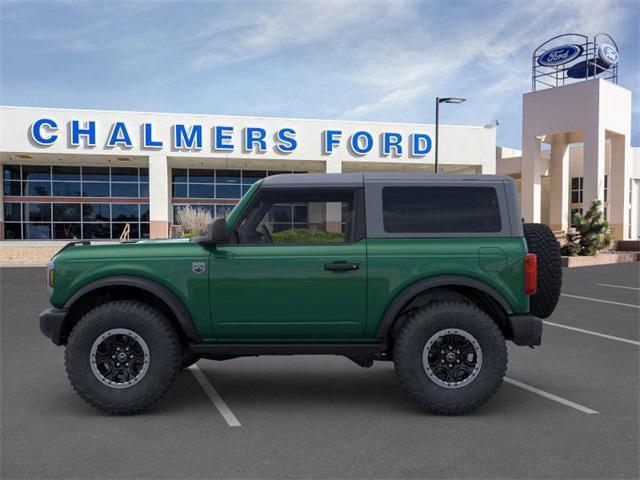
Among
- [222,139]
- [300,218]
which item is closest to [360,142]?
[222,139]

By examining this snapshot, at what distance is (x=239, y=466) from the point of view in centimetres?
368

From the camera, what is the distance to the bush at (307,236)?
485 cm

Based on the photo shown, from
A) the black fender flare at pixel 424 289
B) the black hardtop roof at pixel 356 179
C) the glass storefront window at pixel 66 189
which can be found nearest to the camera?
the black fender flare at pixel 424 289

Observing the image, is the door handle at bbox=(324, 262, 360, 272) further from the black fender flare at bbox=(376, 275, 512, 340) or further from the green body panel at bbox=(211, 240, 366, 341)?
the black fender flare at bbox=(376, 275, 512, 340)

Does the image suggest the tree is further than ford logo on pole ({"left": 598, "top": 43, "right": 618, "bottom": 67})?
No

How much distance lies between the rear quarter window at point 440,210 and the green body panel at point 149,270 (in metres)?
1.69

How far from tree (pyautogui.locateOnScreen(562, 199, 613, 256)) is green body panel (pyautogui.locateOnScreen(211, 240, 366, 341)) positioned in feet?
69.5

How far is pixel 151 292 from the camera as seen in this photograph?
4.74m

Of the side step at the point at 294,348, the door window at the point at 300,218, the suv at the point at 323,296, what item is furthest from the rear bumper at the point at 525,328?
the door window at the point at 300,218

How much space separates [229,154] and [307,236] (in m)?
26.4

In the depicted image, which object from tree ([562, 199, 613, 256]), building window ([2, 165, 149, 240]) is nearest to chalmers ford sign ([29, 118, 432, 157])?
building window ([2, 165, 149, 240])

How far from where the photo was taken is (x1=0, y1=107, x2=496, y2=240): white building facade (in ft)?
95.1

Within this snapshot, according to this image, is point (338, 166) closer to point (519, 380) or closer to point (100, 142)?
point (100, 142)

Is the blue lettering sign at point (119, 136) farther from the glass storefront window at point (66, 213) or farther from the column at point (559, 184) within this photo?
the column at point (559, 184)
